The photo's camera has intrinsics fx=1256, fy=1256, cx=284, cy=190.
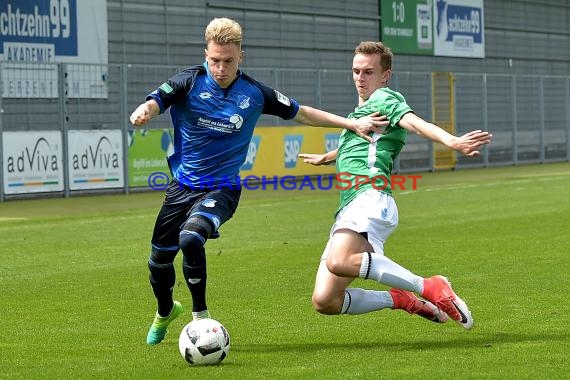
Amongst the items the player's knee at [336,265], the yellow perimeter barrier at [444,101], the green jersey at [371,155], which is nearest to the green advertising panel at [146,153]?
the yellow perimeter barrier at [444,101]

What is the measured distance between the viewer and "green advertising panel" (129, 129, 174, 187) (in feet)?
82.7

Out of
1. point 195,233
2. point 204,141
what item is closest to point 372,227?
point 195,233

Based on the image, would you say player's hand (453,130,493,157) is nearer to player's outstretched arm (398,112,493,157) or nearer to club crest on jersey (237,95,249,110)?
player's outstretched arm (398,112,493,157)

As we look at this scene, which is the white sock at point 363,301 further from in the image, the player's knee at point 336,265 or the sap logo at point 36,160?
the sap logo at point 36,160

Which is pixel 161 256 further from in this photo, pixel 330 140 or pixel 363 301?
pixel 330 140

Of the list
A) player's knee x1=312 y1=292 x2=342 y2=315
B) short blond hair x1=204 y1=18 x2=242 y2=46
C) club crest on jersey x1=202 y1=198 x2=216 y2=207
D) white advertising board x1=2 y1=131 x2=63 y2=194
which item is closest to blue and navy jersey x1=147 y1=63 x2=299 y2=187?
club crest on jersey x1=202 y1=198 x2=216 y2=207

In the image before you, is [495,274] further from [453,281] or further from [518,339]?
[518,339]

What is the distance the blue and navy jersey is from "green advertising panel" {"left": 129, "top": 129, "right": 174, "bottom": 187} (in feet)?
56.4

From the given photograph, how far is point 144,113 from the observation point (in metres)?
7.38

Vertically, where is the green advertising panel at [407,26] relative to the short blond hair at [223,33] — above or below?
above

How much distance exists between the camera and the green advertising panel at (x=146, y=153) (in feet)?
82.7

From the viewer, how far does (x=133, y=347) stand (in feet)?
25.5

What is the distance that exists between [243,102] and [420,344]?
74.8 inches

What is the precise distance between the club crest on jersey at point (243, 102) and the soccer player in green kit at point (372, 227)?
0.66 m
